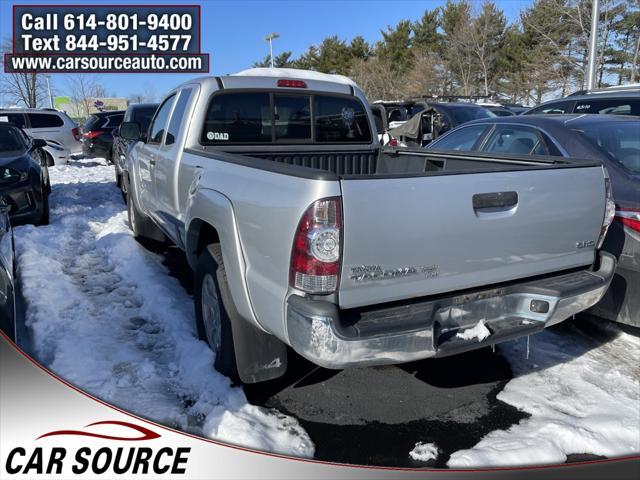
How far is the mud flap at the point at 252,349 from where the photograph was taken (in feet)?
10.0

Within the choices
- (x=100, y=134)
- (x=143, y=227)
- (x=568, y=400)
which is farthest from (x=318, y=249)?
(x=100, y=134)

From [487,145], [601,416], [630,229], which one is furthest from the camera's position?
[487,145]

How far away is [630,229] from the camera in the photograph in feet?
11.6

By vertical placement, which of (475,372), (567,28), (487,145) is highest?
(567,28)

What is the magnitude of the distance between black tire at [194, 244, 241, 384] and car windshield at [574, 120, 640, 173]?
3.17 m

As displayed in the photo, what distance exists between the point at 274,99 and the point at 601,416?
339cm

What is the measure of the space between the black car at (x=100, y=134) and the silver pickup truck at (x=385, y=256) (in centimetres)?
1289

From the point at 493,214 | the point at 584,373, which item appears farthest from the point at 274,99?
the point at 584,373

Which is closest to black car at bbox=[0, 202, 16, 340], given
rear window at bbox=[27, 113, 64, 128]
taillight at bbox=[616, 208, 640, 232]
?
taillight at bbox=[616, 208, 640, 232]

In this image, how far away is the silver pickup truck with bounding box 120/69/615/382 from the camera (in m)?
2.40

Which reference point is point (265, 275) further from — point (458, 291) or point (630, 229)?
point (630, 229)

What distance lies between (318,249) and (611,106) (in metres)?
6.74

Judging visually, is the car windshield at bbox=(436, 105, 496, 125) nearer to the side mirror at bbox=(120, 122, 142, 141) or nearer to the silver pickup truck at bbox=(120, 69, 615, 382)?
the side mirror at bbox=(120, 122, 142, 141)

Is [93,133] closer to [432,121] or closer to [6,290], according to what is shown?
[432,121]
